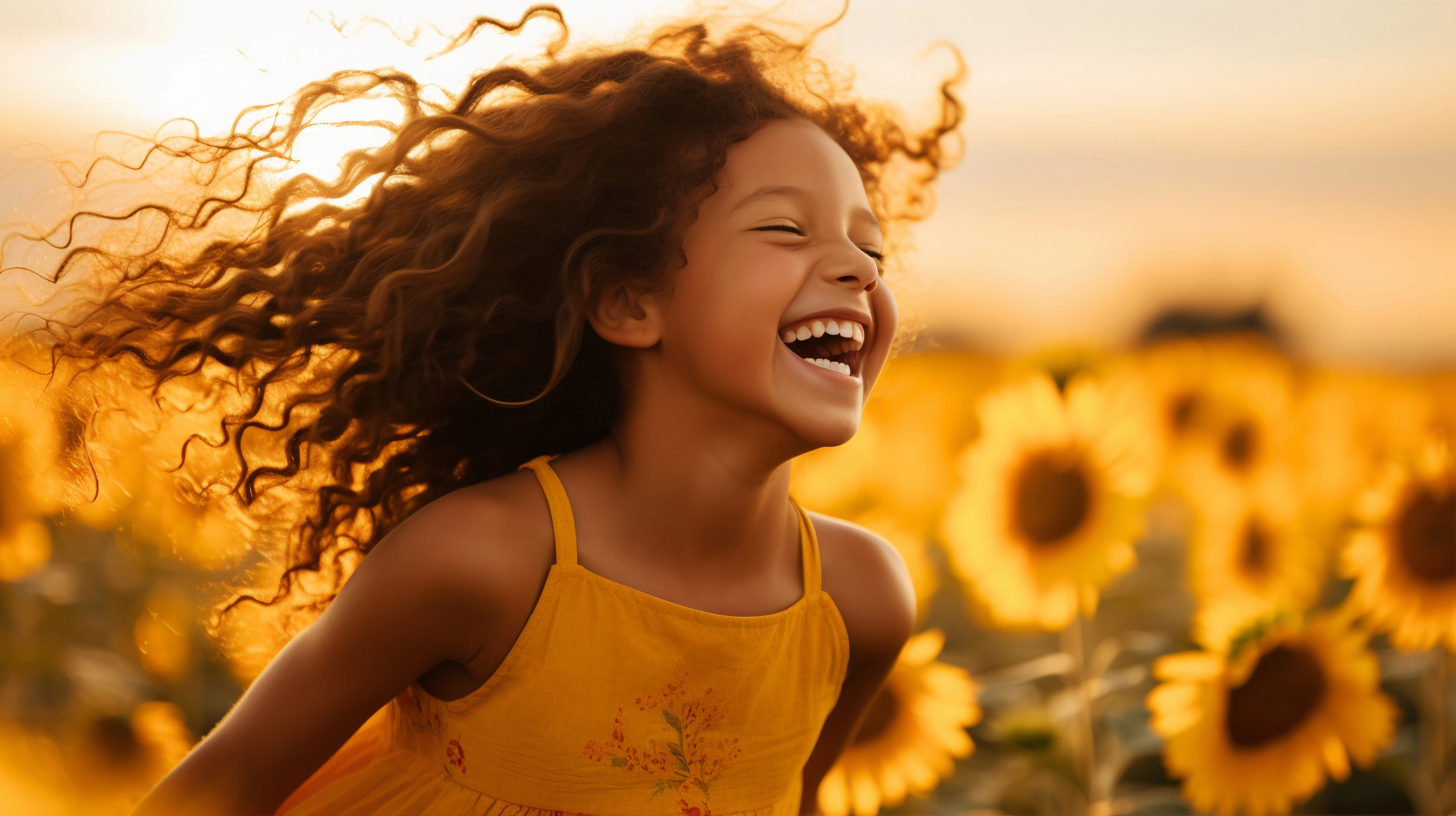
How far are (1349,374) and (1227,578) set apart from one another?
39 centimetres

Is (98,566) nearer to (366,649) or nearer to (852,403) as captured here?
(366,649)

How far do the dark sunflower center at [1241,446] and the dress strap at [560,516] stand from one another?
104 cm

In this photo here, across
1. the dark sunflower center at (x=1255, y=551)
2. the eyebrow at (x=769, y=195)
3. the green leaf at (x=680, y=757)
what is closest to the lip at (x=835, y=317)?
the eyebrow at (x=769, y=195)

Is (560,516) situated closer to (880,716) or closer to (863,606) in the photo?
(863,606)

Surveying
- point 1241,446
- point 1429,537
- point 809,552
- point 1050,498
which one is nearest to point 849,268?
point 809,552

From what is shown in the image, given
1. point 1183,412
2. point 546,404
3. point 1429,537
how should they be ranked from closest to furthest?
1. point 546,404
2. point 1429,537
3. point 1183,412

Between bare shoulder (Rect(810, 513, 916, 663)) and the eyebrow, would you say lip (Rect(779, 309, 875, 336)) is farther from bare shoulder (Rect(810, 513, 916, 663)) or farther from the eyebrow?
bare shoulder (Rect(810, 513, 916, 663))

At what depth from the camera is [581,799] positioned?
0.88m

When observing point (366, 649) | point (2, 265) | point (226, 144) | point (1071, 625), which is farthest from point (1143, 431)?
point (2, 265)

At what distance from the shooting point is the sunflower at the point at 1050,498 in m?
1.23

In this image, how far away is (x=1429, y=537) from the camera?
55.5 inches

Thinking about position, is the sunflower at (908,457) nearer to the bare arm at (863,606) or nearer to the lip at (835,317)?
the bare arm at (863,606)

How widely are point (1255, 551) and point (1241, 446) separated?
5.8 inches

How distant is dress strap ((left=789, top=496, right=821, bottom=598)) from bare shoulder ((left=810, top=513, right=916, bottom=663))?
2 centimetres
